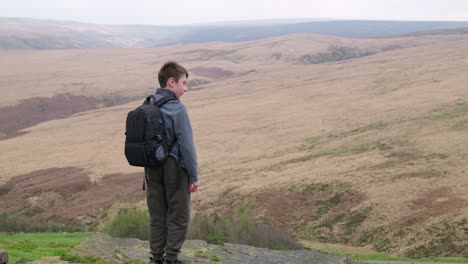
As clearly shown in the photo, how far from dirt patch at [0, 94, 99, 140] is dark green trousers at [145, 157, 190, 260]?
6718cm

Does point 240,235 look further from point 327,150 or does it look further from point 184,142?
point 327,150

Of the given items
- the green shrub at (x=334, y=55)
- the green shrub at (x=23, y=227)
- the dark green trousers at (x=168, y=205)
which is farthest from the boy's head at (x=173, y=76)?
the green shrub at (x=334, y=55)

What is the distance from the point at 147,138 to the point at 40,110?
86.4 m

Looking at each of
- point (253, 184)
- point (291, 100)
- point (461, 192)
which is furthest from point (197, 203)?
point (291, 100)

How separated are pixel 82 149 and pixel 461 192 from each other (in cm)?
3688

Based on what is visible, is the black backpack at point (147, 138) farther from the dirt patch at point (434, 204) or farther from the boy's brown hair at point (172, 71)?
the dirt patch at point (434, 204)

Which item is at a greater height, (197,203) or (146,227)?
(146,227)

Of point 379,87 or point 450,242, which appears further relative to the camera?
point 379,87

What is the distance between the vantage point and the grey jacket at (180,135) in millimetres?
7301

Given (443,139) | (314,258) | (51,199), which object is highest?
(314,258)

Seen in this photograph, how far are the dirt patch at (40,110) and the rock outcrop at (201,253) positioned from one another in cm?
6438

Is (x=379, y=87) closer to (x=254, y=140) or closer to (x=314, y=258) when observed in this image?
(x=254, y=140)

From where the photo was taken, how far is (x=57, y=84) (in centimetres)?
10962

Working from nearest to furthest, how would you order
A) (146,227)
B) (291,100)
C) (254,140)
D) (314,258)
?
1. (314,258)
2. (146,227)
3. (254,140)
4. (291,100)
